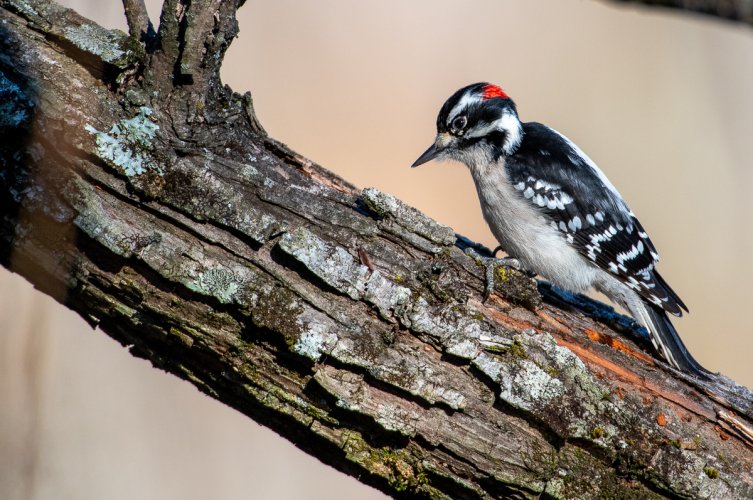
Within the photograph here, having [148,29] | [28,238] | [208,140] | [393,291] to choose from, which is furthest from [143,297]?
[148,29]

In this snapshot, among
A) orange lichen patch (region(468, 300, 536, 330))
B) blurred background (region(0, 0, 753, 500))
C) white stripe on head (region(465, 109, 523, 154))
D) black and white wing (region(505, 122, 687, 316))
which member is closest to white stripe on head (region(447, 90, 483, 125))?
white stripe on head (region(465, 109, 523, 154))

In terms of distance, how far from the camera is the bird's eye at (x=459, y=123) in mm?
4234

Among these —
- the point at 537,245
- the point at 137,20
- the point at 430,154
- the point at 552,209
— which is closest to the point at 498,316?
the point at 537,245

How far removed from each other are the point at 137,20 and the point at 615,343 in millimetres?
2324

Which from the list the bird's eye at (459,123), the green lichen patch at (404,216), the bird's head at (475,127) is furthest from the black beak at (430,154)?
the green lichen patch at (404,216)

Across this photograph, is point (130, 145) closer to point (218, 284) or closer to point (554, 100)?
point (218, 284)

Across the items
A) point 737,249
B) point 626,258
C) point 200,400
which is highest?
point 737,249

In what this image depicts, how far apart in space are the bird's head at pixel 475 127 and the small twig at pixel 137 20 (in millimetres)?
2001

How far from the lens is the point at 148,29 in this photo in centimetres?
258

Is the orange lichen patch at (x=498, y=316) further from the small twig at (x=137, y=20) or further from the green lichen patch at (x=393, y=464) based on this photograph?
the small twig at (x=137, y=20)

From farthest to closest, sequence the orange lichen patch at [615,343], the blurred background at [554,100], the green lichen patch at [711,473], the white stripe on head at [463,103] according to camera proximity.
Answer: the blurred background at [554,100]
the white stripe on head at [463,103]
the orange lichen patch at [615,343]
the green lichen patch at [711,473]

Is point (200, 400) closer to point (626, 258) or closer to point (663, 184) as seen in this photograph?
point (626, 258)

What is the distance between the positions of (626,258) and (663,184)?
333 centimetres

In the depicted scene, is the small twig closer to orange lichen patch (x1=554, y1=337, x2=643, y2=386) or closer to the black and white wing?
orange lichen patch (x1=554, y1=337, x2=643, y2=386)
